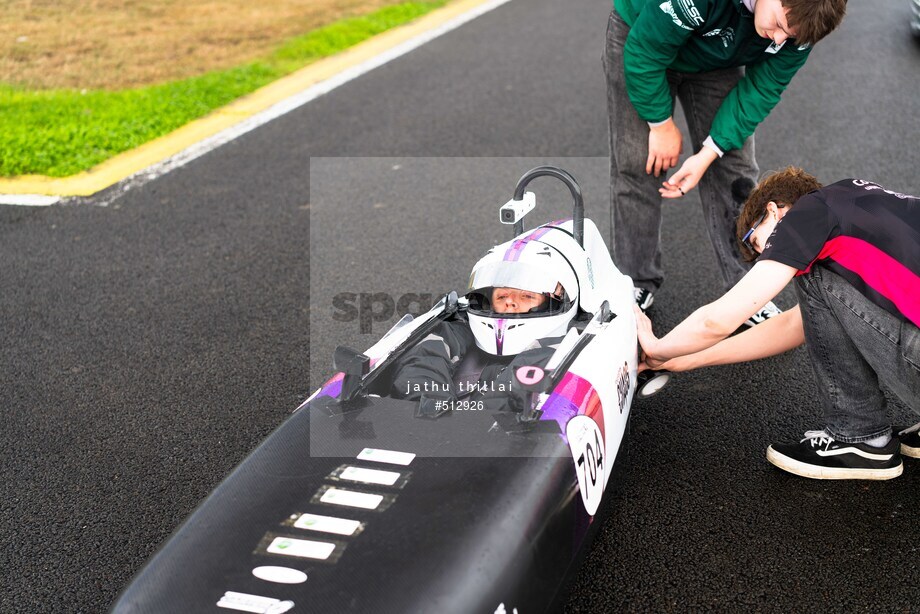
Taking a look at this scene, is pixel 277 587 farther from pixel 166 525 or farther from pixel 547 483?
pixel 166 525

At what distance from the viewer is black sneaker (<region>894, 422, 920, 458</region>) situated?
304cm

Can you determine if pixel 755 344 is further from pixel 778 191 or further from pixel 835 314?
pixel 778 191

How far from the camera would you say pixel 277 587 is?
193 cm

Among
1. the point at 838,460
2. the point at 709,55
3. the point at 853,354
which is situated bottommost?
the point at 838,460

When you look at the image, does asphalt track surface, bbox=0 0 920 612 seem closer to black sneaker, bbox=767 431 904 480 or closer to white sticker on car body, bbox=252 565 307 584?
black sneaker, bbox=767 431 904 480

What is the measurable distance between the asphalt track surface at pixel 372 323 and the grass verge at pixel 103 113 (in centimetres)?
80

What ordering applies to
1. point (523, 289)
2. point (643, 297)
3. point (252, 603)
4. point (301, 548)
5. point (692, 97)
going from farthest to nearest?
point (643, 297) < point (692, 97) < point (523, 289) < point (301, 548) < point (252, 603)

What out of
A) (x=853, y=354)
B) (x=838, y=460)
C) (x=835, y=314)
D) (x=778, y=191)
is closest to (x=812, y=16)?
(x=778, y=191)

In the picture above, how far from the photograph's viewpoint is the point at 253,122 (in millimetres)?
6988

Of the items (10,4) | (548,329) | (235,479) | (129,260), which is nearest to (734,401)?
(548,329)

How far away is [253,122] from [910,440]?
5431 millimetres

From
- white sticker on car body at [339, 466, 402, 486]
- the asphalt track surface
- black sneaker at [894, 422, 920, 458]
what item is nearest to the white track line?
the asphalt track surface

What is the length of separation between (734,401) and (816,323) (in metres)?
0.68

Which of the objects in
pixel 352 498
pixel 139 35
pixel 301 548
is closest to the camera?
pixel 301 548
